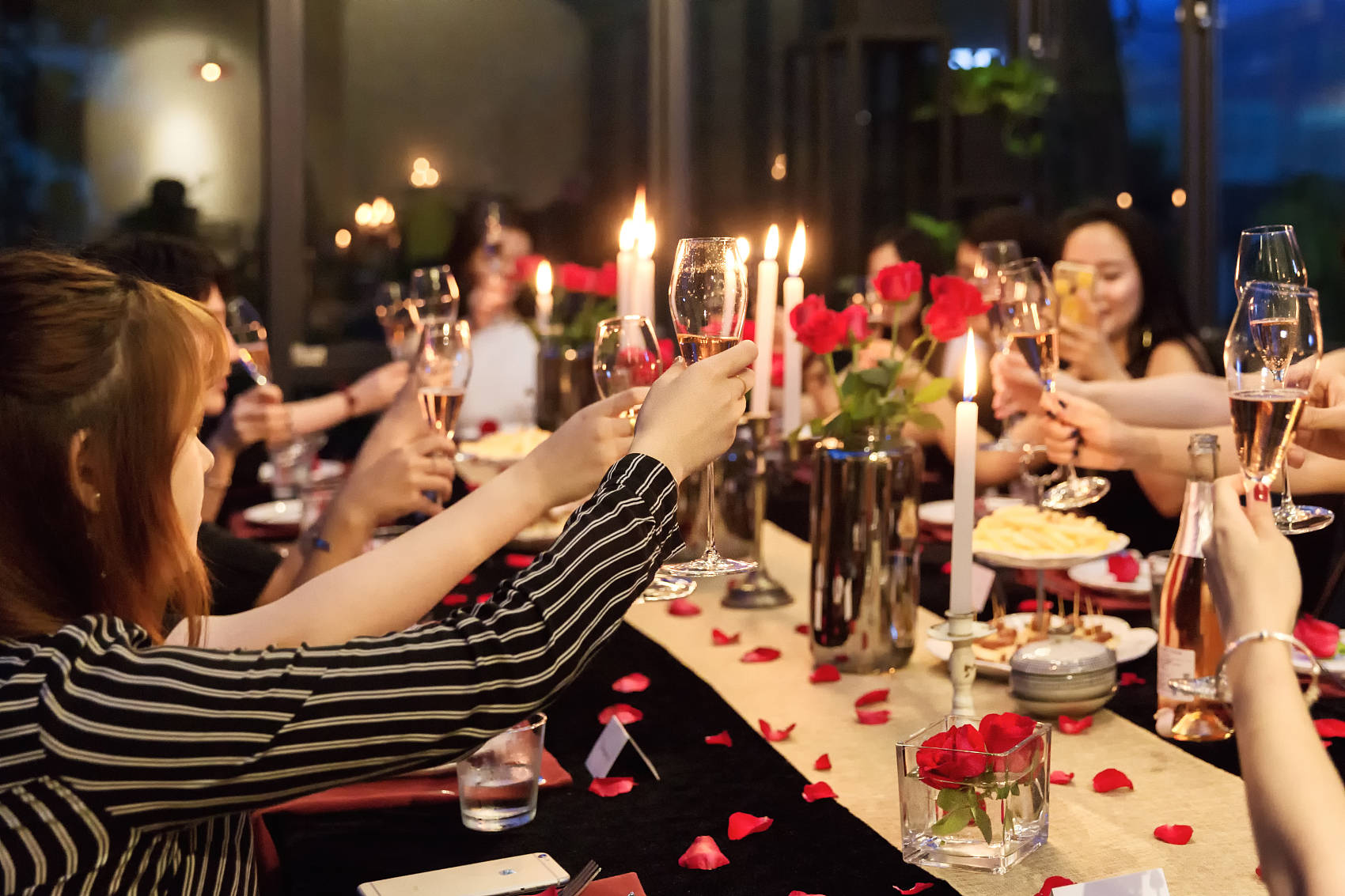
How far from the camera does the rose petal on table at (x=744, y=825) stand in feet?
3.78

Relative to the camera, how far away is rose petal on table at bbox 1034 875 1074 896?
99cm

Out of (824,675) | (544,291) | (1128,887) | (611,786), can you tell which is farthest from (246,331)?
(1128,887)

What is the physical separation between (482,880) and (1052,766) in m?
0.60

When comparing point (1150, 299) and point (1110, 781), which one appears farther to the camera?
point (1150, 299)

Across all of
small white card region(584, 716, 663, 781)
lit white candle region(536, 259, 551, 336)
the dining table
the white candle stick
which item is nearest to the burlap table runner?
the dining table

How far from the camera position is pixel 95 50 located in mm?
4570

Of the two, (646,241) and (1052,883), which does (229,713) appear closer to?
(1052,883)

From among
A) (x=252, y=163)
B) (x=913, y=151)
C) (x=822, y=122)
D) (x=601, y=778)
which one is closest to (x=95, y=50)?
(x=252, y=163)

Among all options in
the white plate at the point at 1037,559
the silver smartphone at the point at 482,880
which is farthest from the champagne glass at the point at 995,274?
the silver smartphone at the point at 482,880

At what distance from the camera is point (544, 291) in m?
2.67

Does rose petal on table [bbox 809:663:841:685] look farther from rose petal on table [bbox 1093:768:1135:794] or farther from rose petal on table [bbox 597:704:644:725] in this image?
rose petal on table [bbox 1093:768:1135:794]

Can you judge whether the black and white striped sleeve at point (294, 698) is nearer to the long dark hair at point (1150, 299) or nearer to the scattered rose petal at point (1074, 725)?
the scattered rose petal at point (1074, 725)

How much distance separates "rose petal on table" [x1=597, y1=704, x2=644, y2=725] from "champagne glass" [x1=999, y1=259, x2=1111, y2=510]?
0.77 m

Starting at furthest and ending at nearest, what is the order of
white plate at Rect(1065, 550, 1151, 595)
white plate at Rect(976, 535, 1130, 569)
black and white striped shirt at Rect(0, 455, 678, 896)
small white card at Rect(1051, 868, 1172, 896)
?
white plate at Rect(1065, 550, 1151, 595) < white plate at Rect(976, 535, 1130, 569) < small white card at Rect(1051, 868, 1172, 896) < black and white striped shirt at Rect(0, 455, 678, 896)
